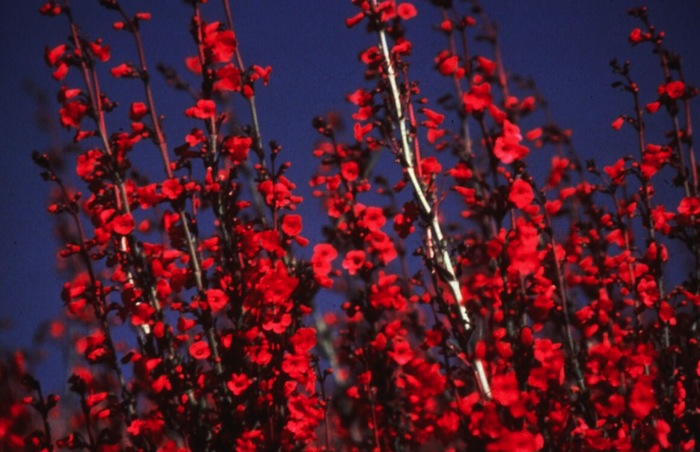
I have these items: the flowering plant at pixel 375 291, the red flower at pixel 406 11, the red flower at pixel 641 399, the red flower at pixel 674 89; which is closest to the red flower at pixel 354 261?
the flowering plant at pixel 375 291

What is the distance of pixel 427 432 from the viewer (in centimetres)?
475

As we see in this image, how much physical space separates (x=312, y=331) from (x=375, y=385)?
4.41 feet

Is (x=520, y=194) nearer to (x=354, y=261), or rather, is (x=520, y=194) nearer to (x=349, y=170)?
(x=354, y=261)

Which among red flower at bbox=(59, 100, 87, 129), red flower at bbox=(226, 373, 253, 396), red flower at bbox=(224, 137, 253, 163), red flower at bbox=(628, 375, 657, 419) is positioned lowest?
red flower at bbox=(628, 375, 657, 419)

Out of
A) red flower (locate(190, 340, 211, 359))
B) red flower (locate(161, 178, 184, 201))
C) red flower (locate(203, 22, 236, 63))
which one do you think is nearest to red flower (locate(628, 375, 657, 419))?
red flower (locate(190, 340, 211, 359))

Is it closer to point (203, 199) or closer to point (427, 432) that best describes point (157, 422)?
point (203, 199)

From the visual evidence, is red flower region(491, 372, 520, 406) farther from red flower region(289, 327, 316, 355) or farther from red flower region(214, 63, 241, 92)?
red flower region(214, 63, 241, 92)

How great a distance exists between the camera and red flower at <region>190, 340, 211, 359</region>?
146 inches

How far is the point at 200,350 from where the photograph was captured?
12.3ft

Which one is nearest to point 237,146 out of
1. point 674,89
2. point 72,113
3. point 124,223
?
point 124,223

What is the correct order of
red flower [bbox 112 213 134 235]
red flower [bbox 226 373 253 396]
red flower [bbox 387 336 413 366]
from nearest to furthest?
red flower [bbox 226 373 253 396] < red flower [bbox 112 213 134 235] < red flower [bbox 387 336 413 366]

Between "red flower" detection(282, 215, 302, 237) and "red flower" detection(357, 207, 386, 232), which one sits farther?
"red flower" detection(357, 207, 386, 232)

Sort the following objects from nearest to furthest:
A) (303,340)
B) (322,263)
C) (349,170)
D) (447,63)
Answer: (303,340)
(447,63)
(322,263)
(349,170)

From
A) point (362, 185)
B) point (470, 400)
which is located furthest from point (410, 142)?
point (470, 400)
